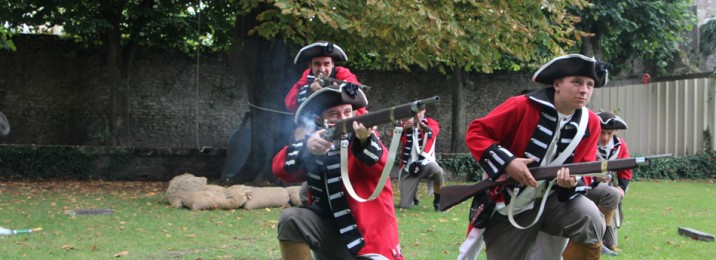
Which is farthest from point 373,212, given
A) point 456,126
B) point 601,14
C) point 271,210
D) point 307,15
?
point 456,126

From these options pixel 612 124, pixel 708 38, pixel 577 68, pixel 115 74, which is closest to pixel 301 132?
pixel 577 68

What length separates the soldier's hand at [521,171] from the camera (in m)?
5.53

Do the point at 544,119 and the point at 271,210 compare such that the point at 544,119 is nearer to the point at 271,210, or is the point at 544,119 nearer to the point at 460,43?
the point at 271,210

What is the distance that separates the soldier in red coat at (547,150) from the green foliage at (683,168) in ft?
58.1

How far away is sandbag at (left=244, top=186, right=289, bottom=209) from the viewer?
44.0 feet

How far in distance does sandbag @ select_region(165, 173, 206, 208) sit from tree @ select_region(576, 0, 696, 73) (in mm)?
12172

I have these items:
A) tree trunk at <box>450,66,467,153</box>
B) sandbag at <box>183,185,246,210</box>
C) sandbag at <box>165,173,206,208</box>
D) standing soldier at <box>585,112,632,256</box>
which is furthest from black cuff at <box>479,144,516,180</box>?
tree trunk at <box>450,66,467,153</box>

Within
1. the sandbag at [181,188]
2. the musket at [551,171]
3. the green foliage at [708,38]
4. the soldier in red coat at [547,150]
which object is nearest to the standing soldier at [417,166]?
the sandbag at [181,188]

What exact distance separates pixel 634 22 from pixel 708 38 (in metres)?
6.45

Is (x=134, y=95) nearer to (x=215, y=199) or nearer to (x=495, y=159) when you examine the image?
(x=215, y=199)

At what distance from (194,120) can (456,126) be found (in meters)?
8.45

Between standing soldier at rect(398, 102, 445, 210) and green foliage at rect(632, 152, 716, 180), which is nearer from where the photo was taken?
standing soldier at rect(398, 102, 445, 210)

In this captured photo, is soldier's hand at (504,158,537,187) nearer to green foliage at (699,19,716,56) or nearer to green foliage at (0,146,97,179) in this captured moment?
green foliage at (0,146,97,179)

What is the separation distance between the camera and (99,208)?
1317 centimetres
